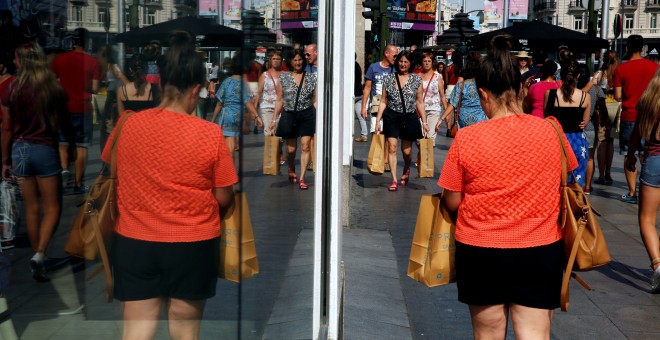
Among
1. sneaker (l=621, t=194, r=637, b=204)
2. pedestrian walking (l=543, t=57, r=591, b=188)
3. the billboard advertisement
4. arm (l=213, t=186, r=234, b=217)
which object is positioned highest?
the billboard advertisement

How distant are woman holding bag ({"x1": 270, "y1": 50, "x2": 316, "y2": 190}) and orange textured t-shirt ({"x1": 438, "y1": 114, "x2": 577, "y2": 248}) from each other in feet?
3.23

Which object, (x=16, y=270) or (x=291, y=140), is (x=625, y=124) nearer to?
(x=291, y=140)

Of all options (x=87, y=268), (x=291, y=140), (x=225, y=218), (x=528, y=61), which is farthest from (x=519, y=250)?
(x=528, y=61)

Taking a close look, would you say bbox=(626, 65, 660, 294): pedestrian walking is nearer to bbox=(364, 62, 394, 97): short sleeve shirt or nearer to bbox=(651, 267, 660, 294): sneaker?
bbox=(651, 267, 660, 294): sneaker

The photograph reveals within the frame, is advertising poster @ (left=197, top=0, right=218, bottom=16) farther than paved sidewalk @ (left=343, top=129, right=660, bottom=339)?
No

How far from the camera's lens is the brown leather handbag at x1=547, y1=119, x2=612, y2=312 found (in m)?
3.64

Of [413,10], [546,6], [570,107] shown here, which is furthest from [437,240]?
[546,6]

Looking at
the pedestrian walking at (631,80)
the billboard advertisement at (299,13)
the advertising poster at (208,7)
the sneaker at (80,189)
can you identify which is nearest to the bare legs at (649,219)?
the pedestrian walking at (631,80)

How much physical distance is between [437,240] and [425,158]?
8.24m

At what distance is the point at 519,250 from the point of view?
3.49 m

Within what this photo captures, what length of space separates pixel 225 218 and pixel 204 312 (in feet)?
0.55

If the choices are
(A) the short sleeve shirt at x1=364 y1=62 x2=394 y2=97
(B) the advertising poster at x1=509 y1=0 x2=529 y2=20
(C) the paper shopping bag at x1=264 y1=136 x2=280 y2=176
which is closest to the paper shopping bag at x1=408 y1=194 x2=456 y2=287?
(C) the paper shopping bag at x1=264 y1=136 x2=280 y2=176

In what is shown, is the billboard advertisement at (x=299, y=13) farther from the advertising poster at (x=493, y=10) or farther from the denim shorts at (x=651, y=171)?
the advertising poster at (x=493, y=10)

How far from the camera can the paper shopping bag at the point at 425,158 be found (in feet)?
38.9
